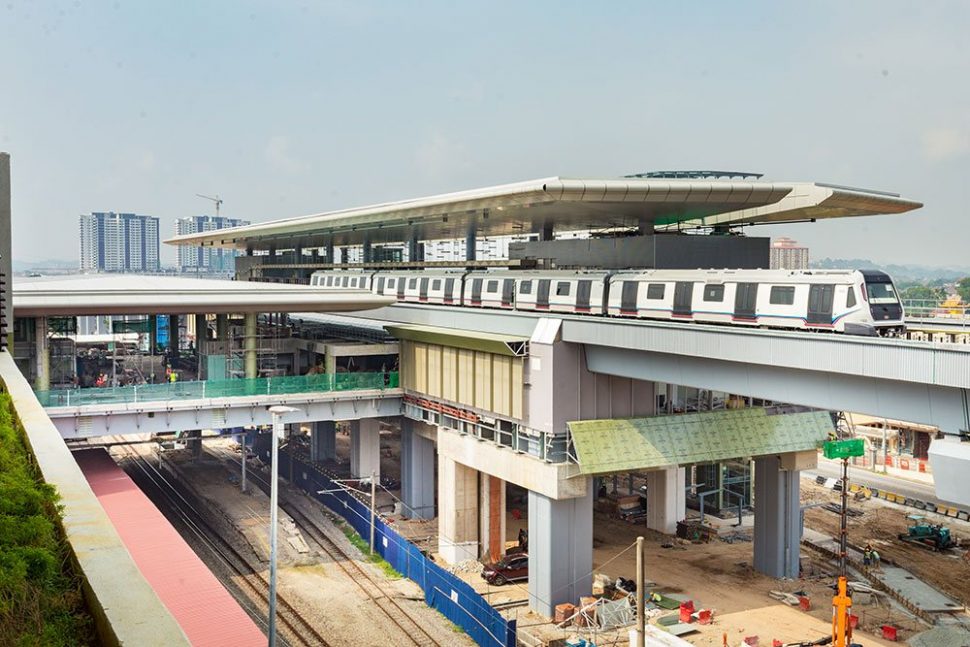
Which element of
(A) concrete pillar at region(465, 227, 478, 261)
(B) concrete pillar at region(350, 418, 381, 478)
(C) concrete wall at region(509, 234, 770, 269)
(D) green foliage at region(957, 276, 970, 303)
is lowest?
(B) concrete pillar at region(350, 418, 381, 478)

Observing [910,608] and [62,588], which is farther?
[910,608]

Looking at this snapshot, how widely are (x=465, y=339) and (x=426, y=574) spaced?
1027 centimetres

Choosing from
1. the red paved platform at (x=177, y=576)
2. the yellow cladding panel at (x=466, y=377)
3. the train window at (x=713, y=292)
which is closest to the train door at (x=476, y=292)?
the yellow cladding panel at (x=466, y=377)

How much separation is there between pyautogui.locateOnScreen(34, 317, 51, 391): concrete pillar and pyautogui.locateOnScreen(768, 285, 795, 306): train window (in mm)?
33851

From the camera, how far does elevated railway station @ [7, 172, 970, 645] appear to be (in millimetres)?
25719

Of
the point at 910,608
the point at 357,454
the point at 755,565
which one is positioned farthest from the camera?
the point at 357,454

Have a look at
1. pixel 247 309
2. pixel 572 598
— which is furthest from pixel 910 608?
pixel 247 309

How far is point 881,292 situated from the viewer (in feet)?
84.1

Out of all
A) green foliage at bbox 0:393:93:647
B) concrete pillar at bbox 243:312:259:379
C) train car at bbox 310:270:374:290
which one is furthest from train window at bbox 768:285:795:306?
train car at bbox 310:270:374:290

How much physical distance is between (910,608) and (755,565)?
6.93m

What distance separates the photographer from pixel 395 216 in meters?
46.2

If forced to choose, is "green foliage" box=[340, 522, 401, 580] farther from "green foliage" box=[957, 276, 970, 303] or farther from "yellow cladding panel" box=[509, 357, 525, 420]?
"green foliage" box=[957, 276, 970, 303]

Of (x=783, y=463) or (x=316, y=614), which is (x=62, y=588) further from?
(x=783, y=463)

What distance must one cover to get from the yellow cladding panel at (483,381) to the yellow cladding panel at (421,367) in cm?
522
